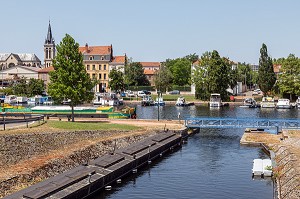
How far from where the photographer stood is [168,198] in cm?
3634

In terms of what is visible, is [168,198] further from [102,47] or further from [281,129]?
[102,47]

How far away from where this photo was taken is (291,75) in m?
135

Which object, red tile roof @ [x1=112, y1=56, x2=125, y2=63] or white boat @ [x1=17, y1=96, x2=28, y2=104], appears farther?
red tile roof @ [x1=112, y1=56, x2=125, y2=63]

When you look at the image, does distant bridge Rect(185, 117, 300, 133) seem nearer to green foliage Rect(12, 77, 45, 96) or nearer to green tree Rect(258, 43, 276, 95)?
A: green tree Rect(258, 43, 276, 95)

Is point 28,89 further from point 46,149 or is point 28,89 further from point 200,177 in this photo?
point 200,177

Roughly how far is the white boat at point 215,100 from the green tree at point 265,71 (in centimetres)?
2112

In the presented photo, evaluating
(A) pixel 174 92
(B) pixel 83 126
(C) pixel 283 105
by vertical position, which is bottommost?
(B) pixel 83 126

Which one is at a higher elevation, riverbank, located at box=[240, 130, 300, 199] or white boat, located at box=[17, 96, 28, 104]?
white boat, located at box=[17, 96, 28, 104]

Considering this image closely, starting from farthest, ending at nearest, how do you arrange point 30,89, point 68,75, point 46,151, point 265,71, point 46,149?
point 30,89 → point 265,71 → point 68,75 → point 46,149 → point 46,151

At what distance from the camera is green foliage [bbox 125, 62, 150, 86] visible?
175625 millimetres

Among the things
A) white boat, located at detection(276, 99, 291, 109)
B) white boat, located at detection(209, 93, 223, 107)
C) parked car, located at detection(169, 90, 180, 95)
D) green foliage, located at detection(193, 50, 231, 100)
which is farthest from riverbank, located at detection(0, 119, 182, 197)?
parked car, located at detection(169, 90, 180, 95)

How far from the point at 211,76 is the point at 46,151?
95281 millimetres

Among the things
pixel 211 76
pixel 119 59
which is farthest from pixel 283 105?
pixel 119 59

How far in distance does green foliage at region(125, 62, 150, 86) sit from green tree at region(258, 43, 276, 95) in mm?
47063
